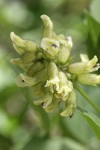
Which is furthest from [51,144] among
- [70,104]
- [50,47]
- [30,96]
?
[50,47]

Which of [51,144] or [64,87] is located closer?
[64,87]

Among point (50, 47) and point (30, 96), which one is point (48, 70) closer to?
point (50, 47)

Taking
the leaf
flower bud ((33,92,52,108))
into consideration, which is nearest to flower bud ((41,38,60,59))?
flower bud ((33,92,52,108))

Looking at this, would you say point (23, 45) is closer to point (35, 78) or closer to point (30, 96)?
point (35, 78)

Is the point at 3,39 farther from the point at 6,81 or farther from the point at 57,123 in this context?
the point at 57,123

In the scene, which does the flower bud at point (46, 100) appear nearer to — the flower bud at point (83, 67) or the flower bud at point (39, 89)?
the flower bud at point (39, 89)

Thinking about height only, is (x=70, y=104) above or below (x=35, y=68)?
below

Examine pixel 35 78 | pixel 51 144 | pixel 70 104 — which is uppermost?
pixel 35 78

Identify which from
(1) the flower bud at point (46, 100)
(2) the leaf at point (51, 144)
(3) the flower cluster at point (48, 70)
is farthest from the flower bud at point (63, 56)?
(2) the leaf at point (51, 144)
